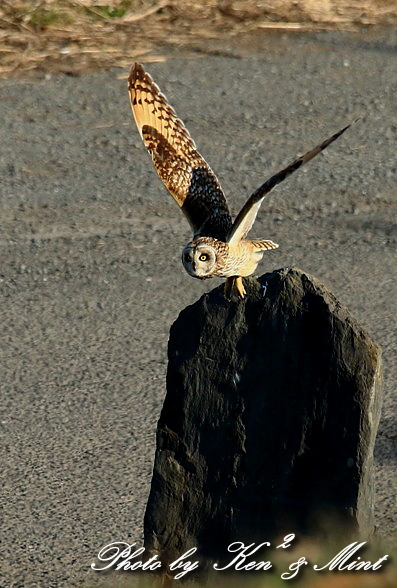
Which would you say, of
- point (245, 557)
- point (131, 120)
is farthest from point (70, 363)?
point (131, 120)

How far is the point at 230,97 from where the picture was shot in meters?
10.2

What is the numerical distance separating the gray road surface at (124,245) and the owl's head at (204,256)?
4.37 feet

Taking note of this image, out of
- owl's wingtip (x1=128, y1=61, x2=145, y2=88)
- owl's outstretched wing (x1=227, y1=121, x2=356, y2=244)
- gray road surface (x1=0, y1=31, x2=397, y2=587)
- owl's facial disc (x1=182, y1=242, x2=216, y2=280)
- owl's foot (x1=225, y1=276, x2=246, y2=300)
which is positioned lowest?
gray road surface (x1=0, y1=31, x2=397, y2=587)

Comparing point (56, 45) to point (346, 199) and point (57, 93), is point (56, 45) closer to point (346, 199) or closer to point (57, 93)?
point (57, 93)

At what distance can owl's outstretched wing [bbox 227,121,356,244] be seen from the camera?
3.84 m

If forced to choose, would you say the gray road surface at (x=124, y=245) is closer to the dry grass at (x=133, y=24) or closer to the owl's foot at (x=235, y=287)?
the dry grass at (x=133, y=24)

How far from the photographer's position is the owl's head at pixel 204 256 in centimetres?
416

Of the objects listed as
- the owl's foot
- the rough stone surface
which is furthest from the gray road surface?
the owl's foot

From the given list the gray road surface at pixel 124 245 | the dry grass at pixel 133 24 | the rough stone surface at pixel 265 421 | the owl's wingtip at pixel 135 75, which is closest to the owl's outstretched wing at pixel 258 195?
the rough stone surface at pixel 265 421

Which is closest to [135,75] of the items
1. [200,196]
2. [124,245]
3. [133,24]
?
[200,196]

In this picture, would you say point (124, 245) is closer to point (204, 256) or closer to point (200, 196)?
point (200, 196)

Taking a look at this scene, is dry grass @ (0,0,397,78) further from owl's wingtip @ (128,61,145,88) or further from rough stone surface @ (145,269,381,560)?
rough stone surface @ (145,269,381,560)

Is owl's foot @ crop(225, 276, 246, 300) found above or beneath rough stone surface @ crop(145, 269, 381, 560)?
above

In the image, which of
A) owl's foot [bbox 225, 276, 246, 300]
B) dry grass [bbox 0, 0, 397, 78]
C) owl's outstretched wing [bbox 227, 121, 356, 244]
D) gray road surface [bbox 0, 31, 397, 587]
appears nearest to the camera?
owl's outstretched wing [bbox 227, 121, 356, 244]
